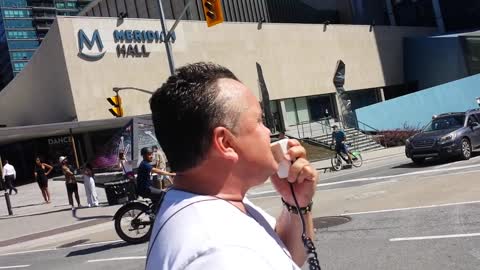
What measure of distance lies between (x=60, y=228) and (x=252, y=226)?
14115mm

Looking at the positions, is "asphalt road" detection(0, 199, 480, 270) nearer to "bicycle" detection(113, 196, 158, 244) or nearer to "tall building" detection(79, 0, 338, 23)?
"bicycle" detection(113, 196, 158, 244)

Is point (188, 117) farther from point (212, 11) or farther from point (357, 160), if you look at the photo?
point (357, 160)

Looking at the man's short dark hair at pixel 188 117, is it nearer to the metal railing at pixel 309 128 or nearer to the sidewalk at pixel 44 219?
the sidewalk at pixel 44 219

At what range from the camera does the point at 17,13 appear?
14525 centimetres

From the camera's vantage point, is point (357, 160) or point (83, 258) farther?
point (357, 160)

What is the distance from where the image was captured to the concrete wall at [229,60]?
31.4 metres

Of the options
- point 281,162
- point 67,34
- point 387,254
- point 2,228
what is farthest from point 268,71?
point 281,162

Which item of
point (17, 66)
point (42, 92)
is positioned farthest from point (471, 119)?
point (17, 66)

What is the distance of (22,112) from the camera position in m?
38.0

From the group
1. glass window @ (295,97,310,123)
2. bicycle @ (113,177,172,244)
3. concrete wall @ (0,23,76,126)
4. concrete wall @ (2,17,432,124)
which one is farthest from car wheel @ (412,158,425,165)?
glass window @ (295,97,310,123)

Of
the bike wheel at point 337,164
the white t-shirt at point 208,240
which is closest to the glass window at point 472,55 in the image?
the bike wheel at point 337,164

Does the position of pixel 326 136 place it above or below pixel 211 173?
below

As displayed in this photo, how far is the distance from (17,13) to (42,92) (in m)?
123

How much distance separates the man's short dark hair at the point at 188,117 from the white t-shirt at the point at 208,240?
132mm
